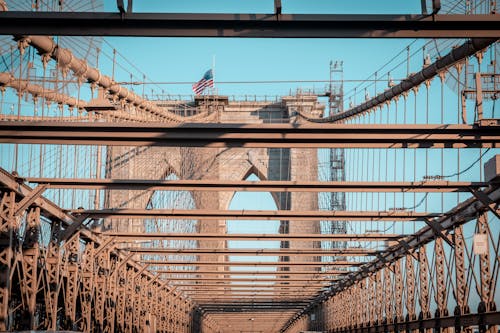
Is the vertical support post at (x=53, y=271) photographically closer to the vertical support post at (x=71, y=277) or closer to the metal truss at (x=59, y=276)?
the metal truss at (x=59, y=276)

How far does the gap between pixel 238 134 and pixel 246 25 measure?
644 cm

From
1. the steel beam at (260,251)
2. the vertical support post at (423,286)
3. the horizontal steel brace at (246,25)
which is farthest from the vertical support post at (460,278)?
the horizontal steel brace at (246,25)

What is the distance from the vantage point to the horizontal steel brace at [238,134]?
19.7m

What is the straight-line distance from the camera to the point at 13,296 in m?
29.2

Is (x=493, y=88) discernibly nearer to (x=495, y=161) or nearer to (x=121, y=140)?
(x=495, y=161)

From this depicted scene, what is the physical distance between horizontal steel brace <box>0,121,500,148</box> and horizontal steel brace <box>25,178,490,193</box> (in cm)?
418

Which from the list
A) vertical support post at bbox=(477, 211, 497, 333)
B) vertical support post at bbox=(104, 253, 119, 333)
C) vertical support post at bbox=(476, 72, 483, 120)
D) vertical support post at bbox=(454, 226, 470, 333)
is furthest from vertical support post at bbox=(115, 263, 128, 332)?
vertical support post at bbox=(476, 72, 483, 120)

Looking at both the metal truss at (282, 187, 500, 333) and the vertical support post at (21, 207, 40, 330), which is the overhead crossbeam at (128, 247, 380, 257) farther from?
the vertical support post at (21, 207, 40, 330)

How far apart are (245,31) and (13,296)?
62.0ft

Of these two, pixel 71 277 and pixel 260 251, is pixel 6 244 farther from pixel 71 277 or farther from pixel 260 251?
pixel 260 251

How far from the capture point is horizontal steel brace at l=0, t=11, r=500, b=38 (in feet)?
43.9

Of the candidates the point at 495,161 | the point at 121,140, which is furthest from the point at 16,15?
the point at 495,161

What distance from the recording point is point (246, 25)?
13.6 meters

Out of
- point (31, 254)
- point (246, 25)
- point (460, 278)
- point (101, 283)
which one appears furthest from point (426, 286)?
point (246, 25)
